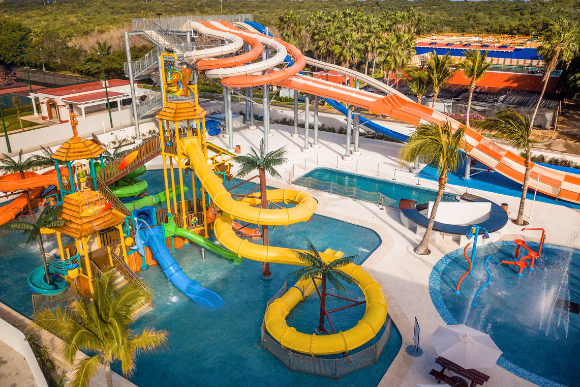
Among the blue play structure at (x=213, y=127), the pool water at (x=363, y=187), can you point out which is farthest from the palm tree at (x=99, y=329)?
the blue play structure at (x=213, y=127)

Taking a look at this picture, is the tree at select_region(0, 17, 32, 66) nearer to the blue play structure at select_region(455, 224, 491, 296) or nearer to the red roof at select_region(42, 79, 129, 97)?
the red roof at select_region(42, 79, 129, 97)

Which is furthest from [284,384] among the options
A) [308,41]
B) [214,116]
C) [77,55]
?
[77,55]

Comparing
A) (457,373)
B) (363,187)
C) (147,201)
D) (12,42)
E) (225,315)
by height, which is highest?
(12,42)

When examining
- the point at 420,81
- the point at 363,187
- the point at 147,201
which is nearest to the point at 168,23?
the point at 147,201

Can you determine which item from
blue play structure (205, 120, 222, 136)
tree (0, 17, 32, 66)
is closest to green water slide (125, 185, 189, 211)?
blue play structure (205, 120, 222, 136)

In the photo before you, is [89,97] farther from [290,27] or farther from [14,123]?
[290,27]

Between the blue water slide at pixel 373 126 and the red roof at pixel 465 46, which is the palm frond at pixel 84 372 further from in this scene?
the red roof at pixel 465 46

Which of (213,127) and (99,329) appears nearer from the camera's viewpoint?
(99,329)
